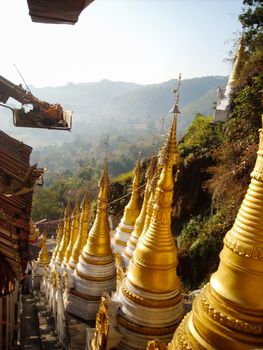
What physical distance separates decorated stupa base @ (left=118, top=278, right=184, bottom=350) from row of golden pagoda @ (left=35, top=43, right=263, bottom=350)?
0.02 m

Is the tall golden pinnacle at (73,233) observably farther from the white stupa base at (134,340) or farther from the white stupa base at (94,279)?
the white stupa base at (134,340)

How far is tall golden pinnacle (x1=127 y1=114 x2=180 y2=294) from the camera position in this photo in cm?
816

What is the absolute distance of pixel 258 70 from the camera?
1955cm

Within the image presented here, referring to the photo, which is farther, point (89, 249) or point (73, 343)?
point (89, 249)

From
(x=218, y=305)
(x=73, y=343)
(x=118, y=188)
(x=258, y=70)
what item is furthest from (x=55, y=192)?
(x=218, y=305)

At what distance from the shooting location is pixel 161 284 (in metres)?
8.19

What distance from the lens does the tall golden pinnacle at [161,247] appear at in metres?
8.16

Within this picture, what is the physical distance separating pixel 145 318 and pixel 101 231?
4.78 m

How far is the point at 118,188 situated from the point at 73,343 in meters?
24.7

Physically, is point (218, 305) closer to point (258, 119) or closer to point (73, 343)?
point (73, 343)

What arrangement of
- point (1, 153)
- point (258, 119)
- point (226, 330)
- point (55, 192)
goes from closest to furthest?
point (226, 330)
point (1, 153)
point (258, 119)
point (55, 192)

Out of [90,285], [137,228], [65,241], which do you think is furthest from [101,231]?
[65,241]

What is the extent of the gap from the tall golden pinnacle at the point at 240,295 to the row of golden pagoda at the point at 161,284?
0.04 feet

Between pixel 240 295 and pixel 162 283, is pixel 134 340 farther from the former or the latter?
pixel 240 295
